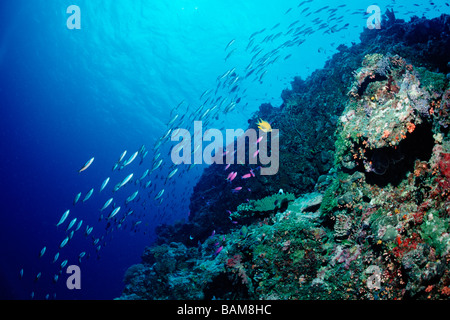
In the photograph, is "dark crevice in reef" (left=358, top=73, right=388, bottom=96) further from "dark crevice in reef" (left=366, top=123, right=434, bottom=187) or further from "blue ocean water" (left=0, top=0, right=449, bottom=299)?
"blue ocean water" (left=0, top=0, right=449, bottom=299)

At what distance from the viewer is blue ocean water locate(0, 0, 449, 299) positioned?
23.7 meters

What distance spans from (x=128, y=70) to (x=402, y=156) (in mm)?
37864

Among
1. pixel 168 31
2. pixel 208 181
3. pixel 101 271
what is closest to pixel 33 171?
pixel 101 271

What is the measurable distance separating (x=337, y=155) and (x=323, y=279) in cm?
285

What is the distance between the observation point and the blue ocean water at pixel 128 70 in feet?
77.8

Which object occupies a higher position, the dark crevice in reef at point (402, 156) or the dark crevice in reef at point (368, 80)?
the dark crevice in reef at point (368, 80)

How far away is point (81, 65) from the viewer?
35.5 meters

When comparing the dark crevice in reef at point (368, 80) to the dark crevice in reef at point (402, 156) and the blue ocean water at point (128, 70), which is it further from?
the blue ocean water at point (128, 70)

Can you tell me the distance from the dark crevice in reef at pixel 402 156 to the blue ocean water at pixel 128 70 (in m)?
7.60

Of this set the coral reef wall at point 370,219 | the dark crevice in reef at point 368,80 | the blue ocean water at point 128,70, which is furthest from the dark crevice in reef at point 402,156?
the blue ocean water at point 128,70

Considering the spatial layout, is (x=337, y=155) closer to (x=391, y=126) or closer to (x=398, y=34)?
(x=391, y=126)

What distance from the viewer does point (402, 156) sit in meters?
4.02

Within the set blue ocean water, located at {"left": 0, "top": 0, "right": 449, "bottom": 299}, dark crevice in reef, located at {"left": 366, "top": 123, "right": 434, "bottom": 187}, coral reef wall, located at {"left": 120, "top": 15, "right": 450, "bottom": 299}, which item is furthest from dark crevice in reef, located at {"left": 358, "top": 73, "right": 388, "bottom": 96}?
blue ocean water, located at {"left": 0, "top": 0, "right": 449, "bottom": 299}

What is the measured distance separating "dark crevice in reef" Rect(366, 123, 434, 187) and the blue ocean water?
7601 mm
